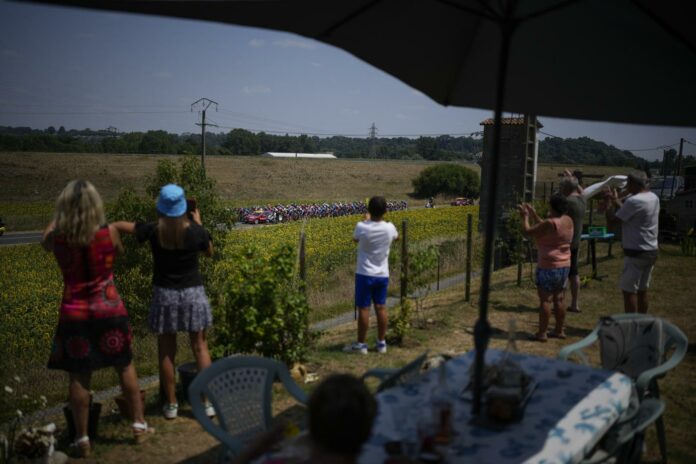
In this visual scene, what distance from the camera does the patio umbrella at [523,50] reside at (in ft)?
8.39

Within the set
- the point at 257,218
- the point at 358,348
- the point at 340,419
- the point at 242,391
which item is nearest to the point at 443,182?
the point at 257,218

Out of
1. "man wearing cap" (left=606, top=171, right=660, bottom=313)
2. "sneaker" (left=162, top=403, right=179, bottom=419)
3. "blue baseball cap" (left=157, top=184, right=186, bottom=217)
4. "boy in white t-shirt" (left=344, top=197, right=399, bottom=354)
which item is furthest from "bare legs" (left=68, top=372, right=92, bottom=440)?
"man wearing cap" (left=606, top=171, right=660, bottom=313)

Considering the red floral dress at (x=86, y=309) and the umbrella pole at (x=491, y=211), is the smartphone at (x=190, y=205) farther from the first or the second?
the umbrella pole at (x=491, y=211)

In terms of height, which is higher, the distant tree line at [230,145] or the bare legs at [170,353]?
the distant tree line at [230,145]

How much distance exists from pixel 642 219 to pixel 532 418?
150 inches

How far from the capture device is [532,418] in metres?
2.43

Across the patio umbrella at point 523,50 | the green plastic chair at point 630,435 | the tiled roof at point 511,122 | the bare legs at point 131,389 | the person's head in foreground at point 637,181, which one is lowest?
the bare legs at point 131,389

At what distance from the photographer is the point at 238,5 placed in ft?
7.16

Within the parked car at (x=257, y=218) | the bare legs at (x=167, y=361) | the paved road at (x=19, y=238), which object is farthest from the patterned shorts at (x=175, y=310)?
the parked car at (x=257, y=218)

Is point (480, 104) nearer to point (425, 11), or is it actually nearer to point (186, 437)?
point (425, 11)

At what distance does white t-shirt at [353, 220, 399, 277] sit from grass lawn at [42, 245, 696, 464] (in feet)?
3.21

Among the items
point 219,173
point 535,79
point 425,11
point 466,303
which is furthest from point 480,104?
point 219,173

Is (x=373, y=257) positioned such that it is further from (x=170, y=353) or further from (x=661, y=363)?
(x=661, y=363)

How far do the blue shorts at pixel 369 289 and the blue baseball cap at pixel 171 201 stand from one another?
227cm
